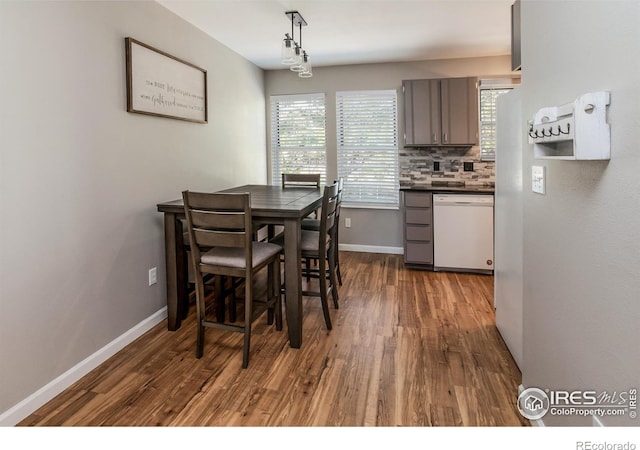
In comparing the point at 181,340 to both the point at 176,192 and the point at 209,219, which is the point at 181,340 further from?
the point at 176,192

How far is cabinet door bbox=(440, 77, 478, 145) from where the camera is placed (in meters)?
4.30

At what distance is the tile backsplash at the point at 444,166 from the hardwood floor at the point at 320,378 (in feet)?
6.44

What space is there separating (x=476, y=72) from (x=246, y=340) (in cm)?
394

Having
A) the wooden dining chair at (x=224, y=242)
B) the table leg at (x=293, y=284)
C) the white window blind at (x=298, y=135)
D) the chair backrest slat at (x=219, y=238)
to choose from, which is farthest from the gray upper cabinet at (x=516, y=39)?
the white window blind at (x=298, y=135)

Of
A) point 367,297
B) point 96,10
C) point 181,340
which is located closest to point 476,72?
point 367,297

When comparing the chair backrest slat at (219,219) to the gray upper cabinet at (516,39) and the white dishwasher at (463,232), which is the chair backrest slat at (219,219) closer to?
the gray upper cabinet at (516,39)

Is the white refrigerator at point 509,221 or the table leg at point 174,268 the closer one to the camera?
the white refrigerator at point 509,221

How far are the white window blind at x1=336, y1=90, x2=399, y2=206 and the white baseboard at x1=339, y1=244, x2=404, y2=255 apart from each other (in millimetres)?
561

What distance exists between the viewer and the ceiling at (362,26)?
298 cm

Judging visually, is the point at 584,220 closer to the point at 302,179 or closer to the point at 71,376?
the point at 71,376

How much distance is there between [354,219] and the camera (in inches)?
202

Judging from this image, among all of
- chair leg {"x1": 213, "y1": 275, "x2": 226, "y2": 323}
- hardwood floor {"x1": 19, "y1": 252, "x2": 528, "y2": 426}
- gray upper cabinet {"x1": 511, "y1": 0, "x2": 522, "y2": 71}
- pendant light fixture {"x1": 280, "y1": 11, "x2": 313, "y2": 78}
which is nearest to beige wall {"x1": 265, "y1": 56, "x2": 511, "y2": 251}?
pendant light fixture {"x1": 280, "y1": 11, "x2": 313, "y2": 78}

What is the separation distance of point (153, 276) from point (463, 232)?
2.95 m

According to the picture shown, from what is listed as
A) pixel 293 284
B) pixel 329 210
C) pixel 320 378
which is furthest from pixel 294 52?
pixel 320 378
